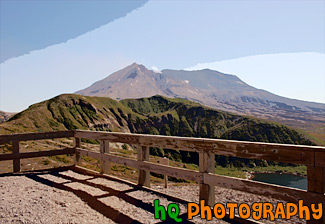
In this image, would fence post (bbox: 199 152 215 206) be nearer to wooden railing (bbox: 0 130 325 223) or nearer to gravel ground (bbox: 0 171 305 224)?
wooden railing (bbox: 0 130 325 223)

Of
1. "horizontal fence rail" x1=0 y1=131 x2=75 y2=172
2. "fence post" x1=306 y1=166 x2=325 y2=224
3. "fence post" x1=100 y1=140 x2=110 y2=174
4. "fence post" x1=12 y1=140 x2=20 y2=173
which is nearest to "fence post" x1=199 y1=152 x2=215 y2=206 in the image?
"fence post" x1=306 y1=166 x2=325 y2=224

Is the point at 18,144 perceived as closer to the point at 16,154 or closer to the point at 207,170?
the point at 16,154

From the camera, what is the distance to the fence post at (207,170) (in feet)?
18.9

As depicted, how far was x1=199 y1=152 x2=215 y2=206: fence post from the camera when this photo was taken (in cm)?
577

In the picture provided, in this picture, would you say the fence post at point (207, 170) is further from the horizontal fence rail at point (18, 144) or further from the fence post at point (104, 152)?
the horizontal fence rail at point (18, 144)

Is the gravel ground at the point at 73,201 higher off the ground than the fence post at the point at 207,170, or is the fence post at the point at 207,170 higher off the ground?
the fence post at the point at 207,170

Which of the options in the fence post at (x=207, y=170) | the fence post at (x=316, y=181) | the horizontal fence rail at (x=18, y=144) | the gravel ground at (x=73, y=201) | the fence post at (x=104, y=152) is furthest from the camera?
A: the horizontal fence rail at (x=18, y=144)

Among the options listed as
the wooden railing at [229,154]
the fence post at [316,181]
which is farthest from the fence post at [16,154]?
the fence post at [316,181]

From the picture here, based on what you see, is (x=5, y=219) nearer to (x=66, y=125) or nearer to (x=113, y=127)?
(x=66, y=125)

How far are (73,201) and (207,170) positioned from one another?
10.8 ft

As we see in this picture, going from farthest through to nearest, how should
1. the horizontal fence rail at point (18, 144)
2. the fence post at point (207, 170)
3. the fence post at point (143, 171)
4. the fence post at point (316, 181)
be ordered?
the horizontal fence rail at point (18, 144) → the fence post at point (143, 171) → the fence post at point (207, 170) → the fence post at point (316, 181)

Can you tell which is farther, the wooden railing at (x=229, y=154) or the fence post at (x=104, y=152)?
the fence post at (x=104, y=152)

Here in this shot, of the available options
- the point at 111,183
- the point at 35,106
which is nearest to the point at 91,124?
the point at 35,106

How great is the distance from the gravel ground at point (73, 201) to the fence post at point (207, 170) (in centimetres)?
49
